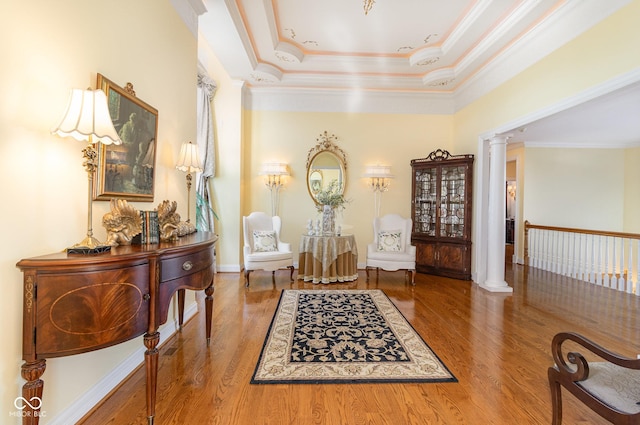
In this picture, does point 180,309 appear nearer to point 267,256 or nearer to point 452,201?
point 267,256

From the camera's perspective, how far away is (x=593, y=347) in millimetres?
1320

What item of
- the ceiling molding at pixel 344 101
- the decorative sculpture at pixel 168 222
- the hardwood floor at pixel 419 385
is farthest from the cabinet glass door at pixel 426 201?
the decorative sculpture at pixel 168 222

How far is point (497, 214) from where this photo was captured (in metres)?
4.63

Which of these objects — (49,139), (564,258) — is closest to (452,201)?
(564,258)

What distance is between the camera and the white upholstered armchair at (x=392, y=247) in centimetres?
481

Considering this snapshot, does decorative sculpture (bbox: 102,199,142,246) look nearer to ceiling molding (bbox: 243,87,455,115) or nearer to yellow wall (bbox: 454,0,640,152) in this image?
yellow wall (bbox: 454,0,640,152)

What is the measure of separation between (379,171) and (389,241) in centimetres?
138

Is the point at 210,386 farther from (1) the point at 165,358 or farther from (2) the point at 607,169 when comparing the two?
(2) the point at 607,169

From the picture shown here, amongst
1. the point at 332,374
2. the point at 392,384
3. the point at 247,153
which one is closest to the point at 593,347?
the point at 392,384

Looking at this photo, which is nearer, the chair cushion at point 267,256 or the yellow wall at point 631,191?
the chair cushion at point 267,256

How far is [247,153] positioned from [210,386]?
171 inches

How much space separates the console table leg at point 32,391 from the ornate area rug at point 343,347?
119 centimetres

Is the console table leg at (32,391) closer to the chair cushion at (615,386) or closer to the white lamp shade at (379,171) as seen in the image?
the chair cushion at (615,386)

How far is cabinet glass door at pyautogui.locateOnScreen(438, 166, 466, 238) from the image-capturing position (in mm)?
5152
